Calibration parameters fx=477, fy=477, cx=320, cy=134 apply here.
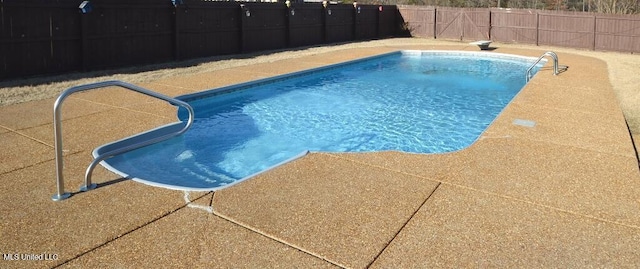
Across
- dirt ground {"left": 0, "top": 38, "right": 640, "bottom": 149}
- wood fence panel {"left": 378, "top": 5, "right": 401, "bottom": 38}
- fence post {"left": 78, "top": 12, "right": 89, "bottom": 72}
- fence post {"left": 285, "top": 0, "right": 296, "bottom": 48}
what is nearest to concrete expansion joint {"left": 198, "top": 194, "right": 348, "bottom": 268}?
dirt ground {"left": 0, "top": 38, "right": 640, "bottom": 149}

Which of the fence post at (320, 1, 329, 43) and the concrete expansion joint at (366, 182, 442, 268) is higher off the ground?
the fence post at (320, 1, 329, 43)

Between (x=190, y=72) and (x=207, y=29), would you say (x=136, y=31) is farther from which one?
(x=207, y=29)

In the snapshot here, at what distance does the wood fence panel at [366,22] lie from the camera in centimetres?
2432

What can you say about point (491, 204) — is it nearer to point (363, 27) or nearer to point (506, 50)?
point (506, 50)

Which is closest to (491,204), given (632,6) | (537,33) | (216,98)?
(216,98)

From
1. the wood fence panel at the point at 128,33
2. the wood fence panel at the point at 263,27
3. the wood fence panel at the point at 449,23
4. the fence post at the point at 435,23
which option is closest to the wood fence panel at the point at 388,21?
the fence post at the point at 435,23

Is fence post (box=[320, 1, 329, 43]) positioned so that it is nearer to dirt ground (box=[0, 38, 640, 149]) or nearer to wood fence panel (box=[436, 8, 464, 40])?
dirt ground (box=[0, 38, 640, 149])

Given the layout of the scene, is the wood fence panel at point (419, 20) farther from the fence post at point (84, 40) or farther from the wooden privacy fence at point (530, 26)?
the fence post at point (84, 40)

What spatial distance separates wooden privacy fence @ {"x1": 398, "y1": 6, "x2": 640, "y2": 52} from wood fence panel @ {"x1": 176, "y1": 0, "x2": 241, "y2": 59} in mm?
13293

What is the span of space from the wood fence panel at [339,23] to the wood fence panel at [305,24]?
18.7 inches

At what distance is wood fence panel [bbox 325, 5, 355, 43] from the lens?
21875 mm

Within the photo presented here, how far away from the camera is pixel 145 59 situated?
13.9 m

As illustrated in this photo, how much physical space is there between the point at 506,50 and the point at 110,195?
18.4 m

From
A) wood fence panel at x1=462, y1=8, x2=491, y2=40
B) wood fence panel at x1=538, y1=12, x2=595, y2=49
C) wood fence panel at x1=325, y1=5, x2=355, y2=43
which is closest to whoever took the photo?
wood fence panel at x1=538, y1=12, x2=595, y2=49
